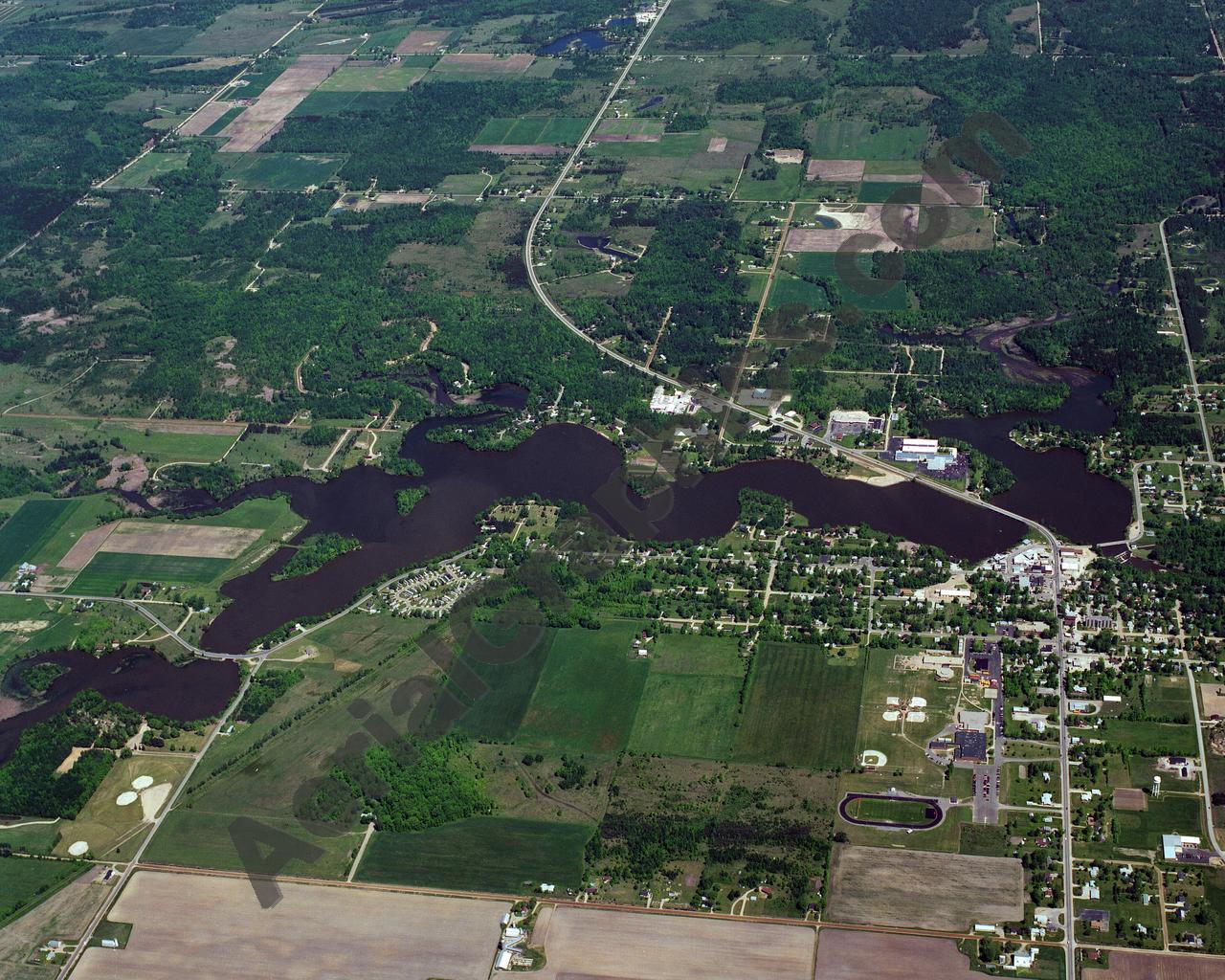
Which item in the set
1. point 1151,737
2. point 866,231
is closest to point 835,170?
point 866,231

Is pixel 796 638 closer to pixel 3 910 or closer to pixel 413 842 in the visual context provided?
pixel 413 842

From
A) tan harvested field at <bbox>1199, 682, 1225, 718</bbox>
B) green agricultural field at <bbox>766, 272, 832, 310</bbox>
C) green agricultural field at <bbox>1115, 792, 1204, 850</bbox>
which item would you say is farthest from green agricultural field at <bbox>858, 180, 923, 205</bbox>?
green agricultural field at <bbox>1115, 792, 1204, 850</bbox>

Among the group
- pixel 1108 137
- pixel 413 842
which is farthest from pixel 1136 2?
pixel 413 842

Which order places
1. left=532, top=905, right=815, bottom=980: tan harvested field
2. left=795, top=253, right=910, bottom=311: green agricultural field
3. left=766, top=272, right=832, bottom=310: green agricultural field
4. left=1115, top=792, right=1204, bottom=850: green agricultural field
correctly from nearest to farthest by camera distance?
left=532, top=905, right=815, bottom=980: tan harvested field
left=1115, top=792, right=1204, bottom=850: green agricultural field
left=795, top=253, right=910, bottom=311: green agricultural field
left=766, top=272, right=832, bottom=310: green agricultural field

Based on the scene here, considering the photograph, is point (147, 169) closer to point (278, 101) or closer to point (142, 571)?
point (278, 101)

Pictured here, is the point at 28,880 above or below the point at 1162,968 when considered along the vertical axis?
above

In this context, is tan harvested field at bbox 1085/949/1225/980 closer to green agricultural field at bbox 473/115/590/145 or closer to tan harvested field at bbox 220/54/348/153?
green agricultural field at bbox 473/115/590/145
